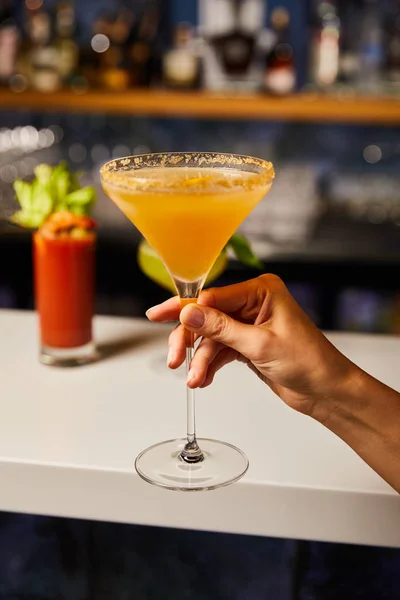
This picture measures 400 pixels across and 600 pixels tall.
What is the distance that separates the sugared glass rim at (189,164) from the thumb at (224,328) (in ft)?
0.50

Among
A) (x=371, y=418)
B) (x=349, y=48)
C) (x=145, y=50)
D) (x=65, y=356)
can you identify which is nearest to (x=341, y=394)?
(x=371, y=418)

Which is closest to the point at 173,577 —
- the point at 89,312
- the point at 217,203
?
the point at 89,312

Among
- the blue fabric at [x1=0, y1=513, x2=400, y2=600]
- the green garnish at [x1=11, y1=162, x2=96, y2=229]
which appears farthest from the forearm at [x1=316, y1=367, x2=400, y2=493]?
the green garnish at [x1=11, y1=162, x2=96, y2=229]

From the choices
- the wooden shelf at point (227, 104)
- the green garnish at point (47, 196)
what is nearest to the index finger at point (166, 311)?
the green garnish at point (47, 196)

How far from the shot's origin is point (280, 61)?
3014 millimetres

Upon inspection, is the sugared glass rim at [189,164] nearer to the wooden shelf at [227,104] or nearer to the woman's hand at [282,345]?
the woman's hand at [282,345]

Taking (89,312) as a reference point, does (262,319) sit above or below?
above

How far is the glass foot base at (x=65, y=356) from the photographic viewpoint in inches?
53.6

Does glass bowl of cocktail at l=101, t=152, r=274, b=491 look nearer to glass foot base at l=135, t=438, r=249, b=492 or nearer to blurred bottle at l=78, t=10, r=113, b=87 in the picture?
glass foot base at l=135, t=438, r=249, b=492

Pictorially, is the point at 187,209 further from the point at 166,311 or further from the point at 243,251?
the point at 243,251

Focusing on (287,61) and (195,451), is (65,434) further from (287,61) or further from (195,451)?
(287,61)

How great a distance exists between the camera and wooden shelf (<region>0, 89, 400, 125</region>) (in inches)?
108

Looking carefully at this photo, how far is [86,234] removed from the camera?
137 centimetres

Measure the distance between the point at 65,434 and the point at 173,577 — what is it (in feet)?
1.19
